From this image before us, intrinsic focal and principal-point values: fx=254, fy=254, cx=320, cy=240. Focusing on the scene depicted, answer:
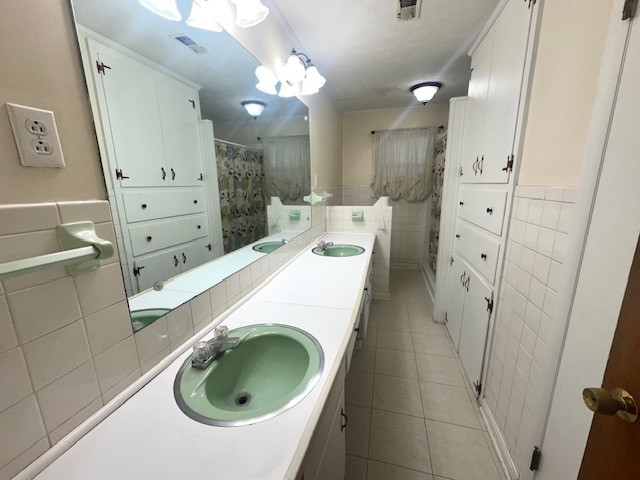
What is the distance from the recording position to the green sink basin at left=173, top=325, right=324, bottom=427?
631 mm

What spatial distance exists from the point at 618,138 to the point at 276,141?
1.53 metres

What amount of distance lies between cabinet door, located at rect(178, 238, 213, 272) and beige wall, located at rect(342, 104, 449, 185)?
312cm

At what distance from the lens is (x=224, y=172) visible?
46.1 inches

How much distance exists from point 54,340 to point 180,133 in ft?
2.30

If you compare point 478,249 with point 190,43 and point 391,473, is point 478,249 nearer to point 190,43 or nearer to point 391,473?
point 391,473

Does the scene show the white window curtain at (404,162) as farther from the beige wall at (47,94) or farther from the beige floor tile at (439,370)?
the beige wall at (47,94)

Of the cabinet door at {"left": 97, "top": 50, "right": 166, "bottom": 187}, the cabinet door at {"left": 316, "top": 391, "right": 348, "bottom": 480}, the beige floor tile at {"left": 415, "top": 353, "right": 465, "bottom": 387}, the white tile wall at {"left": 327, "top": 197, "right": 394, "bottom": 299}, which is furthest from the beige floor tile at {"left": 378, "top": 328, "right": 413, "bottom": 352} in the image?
the cabinet door at {"left": 97, "top": 50, "right": 166, "bottom": 187}

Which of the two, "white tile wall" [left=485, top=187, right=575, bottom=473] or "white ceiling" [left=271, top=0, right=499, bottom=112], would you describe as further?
"white ceiling" [left=271, top=0, right=499, bottom=112]

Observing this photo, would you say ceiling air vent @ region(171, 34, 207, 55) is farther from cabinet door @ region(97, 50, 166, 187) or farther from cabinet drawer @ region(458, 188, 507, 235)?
cabinet drawer @ region(458, 188, 507, 235)

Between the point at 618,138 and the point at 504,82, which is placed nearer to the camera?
the point at 618,138

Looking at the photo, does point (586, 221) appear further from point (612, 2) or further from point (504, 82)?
point (504, 82)

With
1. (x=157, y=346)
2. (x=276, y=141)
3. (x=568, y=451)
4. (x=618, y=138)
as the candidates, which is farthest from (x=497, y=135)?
(x=157, y=346)

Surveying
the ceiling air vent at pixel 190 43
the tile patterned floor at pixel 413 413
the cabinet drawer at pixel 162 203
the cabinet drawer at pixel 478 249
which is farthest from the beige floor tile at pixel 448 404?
the ceiling air vent at pixel 190 43

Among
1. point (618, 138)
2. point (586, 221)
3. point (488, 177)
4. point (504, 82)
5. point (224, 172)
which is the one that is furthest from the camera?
point (488, 177)
